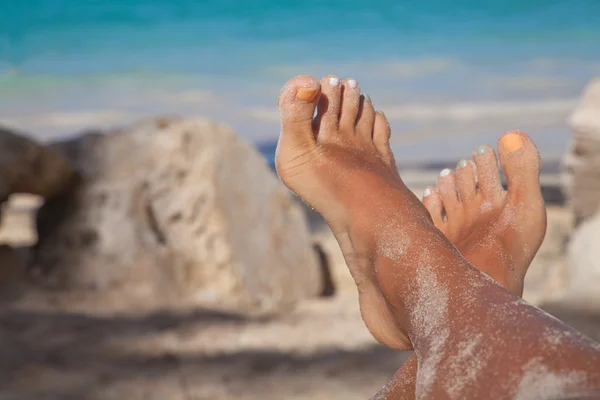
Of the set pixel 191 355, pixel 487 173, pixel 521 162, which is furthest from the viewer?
pixel 191 355

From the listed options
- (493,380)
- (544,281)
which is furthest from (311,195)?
(544,281)

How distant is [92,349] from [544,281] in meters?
2.14

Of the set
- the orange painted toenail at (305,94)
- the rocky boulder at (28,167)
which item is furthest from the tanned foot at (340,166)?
the rocky boulder at (28,167)

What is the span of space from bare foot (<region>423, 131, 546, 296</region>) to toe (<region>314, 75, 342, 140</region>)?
286 millimetres

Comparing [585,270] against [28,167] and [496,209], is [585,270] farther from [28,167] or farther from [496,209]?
[28,167]

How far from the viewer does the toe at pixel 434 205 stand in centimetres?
143

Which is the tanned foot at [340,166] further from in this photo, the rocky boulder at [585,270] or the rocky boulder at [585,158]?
the rocky boulder at [585,158]

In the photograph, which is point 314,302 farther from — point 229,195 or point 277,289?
point 229,195

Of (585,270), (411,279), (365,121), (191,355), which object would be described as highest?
(365,121)

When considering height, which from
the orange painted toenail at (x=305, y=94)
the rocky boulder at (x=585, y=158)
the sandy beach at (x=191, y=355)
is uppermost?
the orange painted toenail at (x=305, y=94)

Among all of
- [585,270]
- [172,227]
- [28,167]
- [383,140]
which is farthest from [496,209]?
[28,167]

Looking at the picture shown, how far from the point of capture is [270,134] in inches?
295

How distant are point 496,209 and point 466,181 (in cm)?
12

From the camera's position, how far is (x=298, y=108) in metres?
1.22
